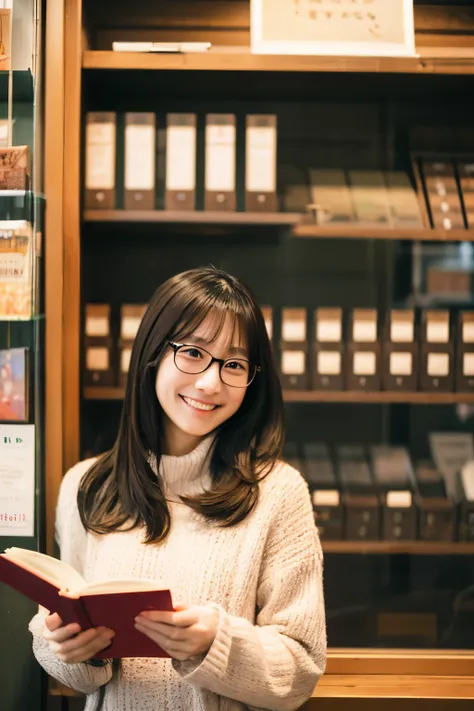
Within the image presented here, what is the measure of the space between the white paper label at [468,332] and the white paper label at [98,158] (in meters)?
0.97

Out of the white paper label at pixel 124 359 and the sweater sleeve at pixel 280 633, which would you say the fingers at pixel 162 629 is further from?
the white paper label at pixel 124 359

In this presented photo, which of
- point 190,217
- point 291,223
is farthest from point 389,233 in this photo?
point 190,217

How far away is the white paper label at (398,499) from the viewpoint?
6.66ft

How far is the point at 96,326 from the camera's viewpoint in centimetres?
196

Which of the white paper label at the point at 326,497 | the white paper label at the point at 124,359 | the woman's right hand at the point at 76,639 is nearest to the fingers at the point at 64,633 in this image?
the woman's right hand at the point at 76,639

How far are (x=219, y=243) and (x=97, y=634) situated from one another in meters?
1.12

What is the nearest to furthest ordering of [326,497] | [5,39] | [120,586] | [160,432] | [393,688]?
1. [120,586]
2. [160,432]
3. [5,39]
4. [393,688]
5. [326,497]

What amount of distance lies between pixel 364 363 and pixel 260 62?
78cm

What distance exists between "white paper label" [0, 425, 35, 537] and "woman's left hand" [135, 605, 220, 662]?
24.2 inches

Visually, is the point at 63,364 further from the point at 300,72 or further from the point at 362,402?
the point at 300,72

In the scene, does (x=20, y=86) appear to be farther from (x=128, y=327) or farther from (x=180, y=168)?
(x=128, y=327)

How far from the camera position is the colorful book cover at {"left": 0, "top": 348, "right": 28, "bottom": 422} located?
1728 mm

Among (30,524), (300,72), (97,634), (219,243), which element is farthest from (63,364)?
(300,72)

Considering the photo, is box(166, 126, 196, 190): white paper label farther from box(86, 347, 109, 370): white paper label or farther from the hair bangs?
the hair bangs
